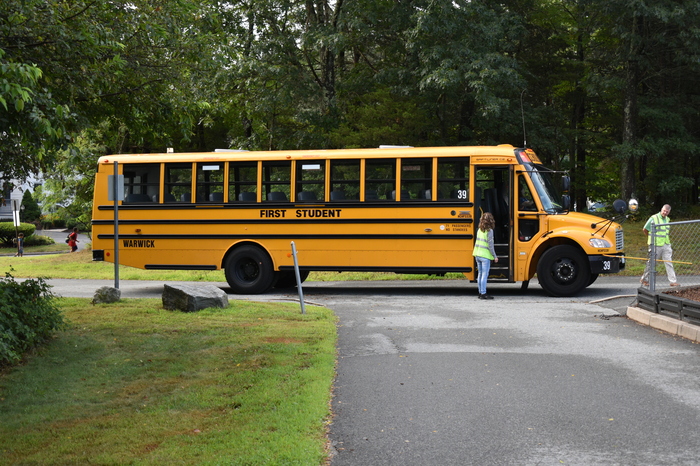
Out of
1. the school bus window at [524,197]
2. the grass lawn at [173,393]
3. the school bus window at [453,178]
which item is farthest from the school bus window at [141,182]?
the school bus window at [524,197]

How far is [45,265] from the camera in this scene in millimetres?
27672

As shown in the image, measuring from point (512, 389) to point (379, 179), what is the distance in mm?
9058

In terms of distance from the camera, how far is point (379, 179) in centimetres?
1619

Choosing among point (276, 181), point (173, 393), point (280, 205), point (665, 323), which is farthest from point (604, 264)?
point (173, 393)

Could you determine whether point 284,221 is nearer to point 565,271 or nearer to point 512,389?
point 565,271

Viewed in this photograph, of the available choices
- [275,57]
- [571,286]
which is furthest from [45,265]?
[571,286]

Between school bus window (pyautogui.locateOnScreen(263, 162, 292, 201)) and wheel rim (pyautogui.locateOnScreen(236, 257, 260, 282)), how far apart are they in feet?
4.77

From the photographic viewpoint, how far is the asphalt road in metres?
5.64

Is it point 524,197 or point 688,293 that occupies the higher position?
point 524,197

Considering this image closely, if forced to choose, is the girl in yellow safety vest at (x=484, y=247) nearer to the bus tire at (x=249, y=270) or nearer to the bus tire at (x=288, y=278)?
the bus tire at (x=249, y=270)

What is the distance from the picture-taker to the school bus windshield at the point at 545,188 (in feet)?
50.8

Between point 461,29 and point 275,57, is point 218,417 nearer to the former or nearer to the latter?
point 461,29

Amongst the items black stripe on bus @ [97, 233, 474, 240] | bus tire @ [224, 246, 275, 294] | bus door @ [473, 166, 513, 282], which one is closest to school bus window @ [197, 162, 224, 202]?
black stripe on bus @ [97, 233, 474, 240]

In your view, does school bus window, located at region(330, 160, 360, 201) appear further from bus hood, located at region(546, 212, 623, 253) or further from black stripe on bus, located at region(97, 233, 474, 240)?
bus hood, located at region(546, 212, 623, 253)
